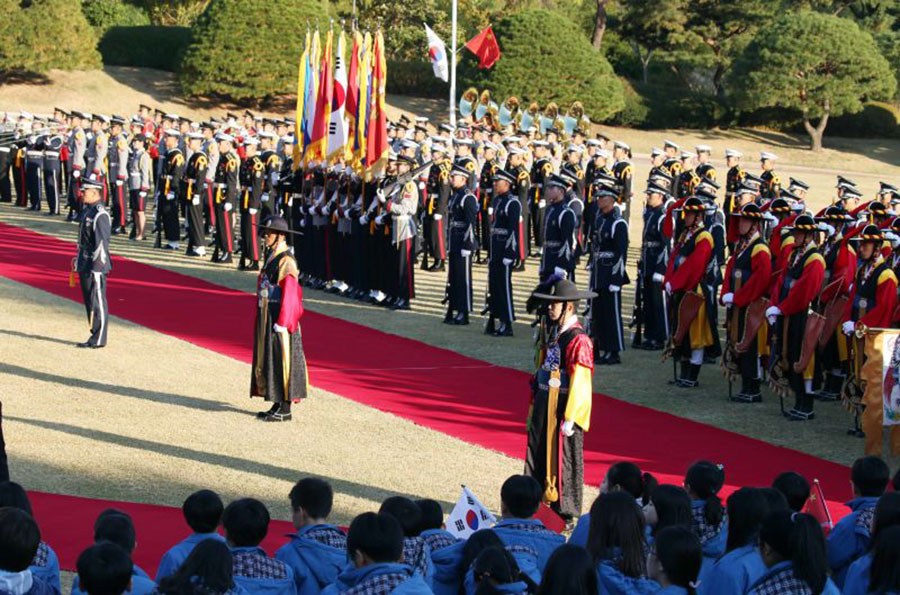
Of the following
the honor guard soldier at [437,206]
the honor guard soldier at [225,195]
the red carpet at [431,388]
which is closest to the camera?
the red carpet at [431,388]

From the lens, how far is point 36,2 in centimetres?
4572

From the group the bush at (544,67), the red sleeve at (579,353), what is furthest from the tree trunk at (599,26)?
the red sleeve at (579,353)

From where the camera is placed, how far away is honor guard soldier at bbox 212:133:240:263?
22.6 m

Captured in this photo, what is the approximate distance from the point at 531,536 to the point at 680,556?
1.06 metres

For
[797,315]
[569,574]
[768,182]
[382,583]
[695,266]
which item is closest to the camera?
[569,574]

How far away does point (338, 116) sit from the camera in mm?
20266

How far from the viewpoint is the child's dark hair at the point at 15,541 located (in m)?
5.38

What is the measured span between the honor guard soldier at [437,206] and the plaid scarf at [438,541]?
51.7 feet

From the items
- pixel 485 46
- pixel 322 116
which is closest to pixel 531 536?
Result: pixel 322 116

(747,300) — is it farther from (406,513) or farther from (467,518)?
(406,513)

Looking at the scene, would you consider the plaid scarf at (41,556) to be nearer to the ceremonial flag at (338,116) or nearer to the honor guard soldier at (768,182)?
the ceremonial flag at (338,116)

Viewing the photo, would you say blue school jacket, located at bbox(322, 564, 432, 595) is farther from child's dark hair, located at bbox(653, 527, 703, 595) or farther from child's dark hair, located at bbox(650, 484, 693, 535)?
child's dark hair, located at bbox(650, 484, 693, 535)

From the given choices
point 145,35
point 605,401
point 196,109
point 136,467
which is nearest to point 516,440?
point 605,401

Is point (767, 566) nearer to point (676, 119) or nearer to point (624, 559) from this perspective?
point (624, 559)
